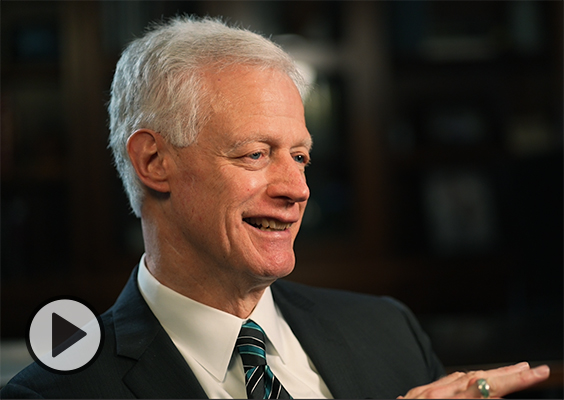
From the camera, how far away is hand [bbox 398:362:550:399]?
3.32 feet

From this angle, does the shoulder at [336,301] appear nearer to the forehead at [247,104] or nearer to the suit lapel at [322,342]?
the suit lapel at [322,342]

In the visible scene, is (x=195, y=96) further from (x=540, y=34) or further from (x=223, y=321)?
(x=540, y=34)

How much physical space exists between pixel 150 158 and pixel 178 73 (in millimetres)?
196

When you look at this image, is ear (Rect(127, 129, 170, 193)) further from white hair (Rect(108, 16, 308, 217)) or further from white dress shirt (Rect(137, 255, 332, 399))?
white dress shirt (Rect(137, 255, 332, 399))

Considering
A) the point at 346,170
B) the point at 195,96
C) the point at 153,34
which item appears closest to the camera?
the point at 195,96

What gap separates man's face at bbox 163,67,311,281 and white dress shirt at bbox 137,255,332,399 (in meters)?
0.10

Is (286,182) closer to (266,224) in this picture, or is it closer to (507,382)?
(266,224)

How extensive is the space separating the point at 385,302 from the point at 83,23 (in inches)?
99.0

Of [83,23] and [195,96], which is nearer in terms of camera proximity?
[195,96]

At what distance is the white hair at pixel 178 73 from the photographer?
4.09 feet

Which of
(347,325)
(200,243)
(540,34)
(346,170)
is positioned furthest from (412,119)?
(200,243)

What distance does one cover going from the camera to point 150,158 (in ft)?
4.26

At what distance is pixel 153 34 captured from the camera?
1.38m

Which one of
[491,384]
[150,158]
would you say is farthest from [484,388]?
[150,158]
